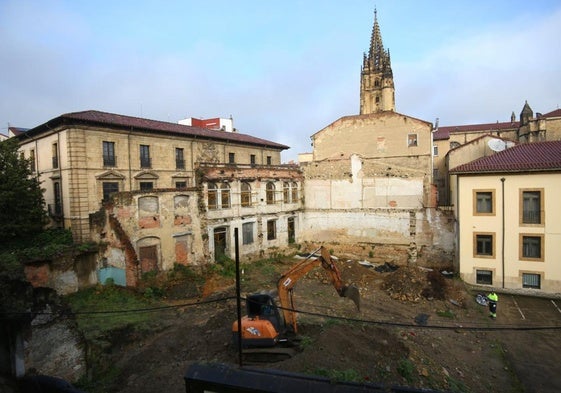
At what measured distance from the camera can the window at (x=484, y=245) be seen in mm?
19688

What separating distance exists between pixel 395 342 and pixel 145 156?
22.6 metres

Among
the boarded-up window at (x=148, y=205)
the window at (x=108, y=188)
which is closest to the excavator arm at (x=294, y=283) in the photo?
the boarded-up window at (x=148, y=205)

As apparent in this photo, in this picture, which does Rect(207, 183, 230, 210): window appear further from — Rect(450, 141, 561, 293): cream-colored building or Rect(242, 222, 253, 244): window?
Rect(450, 141, 561, 293): cream-colored building

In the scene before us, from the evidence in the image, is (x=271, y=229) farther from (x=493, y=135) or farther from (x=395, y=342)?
(x=493, y=135)

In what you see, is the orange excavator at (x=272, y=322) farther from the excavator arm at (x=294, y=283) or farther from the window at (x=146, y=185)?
the window at (x=146, y=185)

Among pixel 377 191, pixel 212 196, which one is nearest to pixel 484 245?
pixel 377 191

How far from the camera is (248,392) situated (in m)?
5.09

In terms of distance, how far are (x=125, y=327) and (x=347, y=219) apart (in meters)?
18.1

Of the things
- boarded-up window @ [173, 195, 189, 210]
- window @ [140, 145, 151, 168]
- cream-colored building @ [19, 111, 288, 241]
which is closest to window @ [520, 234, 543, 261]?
boarded-up window @ [173, 195, 189, 210]

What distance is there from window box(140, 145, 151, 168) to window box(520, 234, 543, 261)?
26.0 metres

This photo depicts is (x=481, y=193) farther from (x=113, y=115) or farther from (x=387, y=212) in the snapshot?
(x=113, y=115)

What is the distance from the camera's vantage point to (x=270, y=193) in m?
26.2

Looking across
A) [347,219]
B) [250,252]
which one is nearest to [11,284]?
[250,252]

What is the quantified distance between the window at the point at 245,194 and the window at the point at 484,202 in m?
14.6
